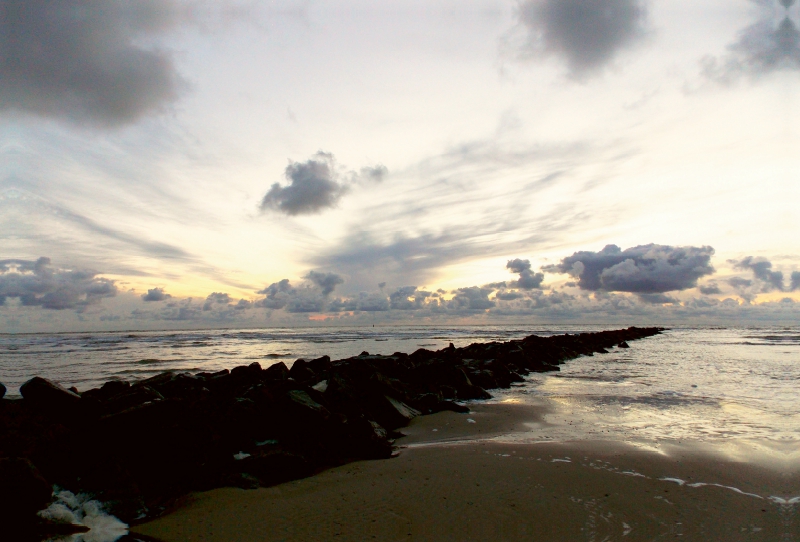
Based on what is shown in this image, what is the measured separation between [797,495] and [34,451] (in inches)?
308

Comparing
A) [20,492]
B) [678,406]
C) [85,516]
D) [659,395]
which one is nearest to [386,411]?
[85,516]

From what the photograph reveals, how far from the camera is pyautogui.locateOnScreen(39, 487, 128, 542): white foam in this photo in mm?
3859

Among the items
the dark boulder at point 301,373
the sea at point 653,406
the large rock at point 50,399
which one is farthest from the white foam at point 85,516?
the dark boulder at point 301,373

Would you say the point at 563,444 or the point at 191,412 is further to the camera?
the point at 563,444

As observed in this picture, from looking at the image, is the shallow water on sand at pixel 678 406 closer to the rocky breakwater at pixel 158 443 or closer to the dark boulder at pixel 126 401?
the rocky breakwater at pixel 158 443

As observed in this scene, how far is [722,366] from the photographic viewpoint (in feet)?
55.4

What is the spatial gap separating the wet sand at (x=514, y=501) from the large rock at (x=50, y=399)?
2252 mm

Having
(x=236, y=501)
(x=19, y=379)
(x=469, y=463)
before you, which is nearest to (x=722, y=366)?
(x=469, y=463)

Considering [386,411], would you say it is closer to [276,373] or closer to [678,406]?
[276,373]

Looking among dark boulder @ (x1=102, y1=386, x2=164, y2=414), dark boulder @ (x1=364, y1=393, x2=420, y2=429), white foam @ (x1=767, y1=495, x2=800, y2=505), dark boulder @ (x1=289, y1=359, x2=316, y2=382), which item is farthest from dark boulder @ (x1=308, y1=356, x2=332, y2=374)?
white foam @ (x1=767, y1=495, x2=800, y2=505)

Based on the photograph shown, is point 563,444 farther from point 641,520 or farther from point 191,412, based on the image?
point 191,412

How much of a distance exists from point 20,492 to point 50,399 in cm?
225

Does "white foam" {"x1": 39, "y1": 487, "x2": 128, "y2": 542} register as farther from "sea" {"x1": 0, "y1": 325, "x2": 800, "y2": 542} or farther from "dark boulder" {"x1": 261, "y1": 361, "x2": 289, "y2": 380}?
"dark boulder" {"x1": 261, "y1": 361, "x2": 289, "y2": 380}

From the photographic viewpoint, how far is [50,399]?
5.57 metres
